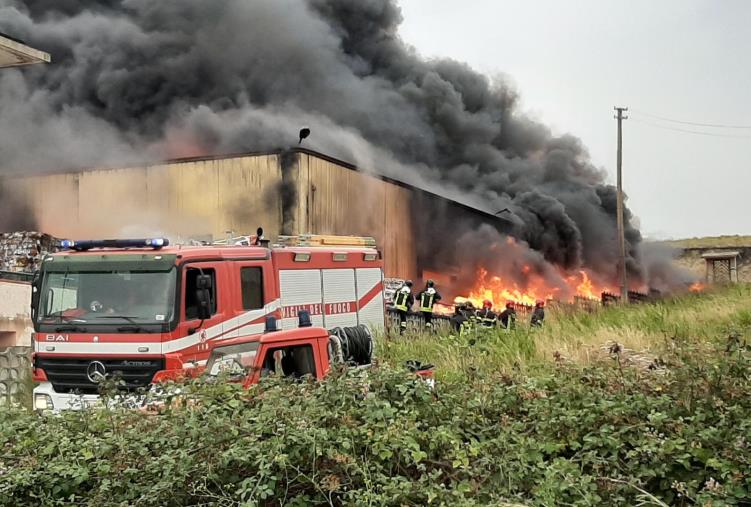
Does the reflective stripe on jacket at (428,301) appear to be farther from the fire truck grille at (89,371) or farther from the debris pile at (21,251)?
the debris pile at (21,251)

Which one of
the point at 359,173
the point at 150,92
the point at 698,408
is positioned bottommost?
the point at 698,408

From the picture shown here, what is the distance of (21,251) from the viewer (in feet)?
59.2

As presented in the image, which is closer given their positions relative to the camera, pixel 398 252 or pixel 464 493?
pixel 464 493

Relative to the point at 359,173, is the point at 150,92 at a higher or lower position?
higher

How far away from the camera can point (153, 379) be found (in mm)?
7379

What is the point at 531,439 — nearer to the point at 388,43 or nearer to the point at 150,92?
the point at 150,92

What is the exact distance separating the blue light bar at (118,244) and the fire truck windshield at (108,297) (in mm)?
335

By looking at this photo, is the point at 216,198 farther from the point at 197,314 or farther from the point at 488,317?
the point at 197,314

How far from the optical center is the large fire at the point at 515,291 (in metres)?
26.1

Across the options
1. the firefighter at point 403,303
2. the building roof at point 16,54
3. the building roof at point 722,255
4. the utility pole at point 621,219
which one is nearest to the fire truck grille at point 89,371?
the firefighter at point 403,303

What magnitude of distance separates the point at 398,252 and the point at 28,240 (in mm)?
10884

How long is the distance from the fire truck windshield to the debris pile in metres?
10.9

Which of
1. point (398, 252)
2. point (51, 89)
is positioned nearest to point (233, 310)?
point (398, 252)

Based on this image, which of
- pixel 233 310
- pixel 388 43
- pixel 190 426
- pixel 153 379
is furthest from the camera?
pixel 388 43
